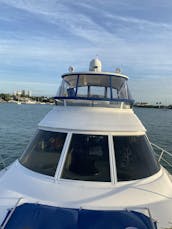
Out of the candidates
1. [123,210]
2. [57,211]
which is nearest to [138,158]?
[123,210]

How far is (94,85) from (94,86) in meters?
0.03

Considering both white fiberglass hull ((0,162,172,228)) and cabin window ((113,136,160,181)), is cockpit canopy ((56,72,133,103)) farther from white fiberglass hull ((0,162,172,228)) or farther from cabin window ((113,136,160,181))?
white fiberglass hull ((0,162,172,228))

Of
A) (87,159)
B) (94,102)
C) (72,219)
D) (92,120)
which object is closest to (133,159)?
(87,159)

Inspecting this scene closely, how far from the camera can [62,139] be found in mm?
5688

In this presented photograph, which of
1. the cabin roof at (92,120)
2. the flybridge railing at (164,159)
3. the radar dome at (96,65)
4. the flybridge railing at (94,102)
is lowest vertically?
the flybridge railing at (164,159)

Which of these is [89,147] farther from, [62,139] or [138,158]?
[138,158]

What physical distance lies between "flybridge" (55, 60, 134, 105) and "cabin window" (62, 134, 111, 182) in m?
1.10

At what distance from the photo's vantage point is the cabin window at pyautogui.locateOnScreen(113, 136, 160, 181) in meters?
5.44

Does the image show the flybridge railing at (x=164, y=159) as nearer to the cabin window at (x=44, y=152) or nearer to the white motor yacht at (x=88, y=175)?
the white motor yacht at (x=88, y=175)

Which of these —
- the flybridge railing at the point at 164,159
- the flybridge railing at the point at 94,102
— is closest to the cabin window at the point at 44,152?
the flybridge railing at the point at 94,102

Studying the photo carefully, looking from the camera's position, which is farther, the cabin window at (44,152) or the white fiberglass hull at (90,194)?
the cabin window at (44,152)

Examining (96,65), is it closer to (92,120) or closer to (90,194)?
(92,120)

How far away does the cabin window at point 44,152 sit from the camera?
18.1ft

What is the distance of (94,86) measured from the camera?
7.36m
